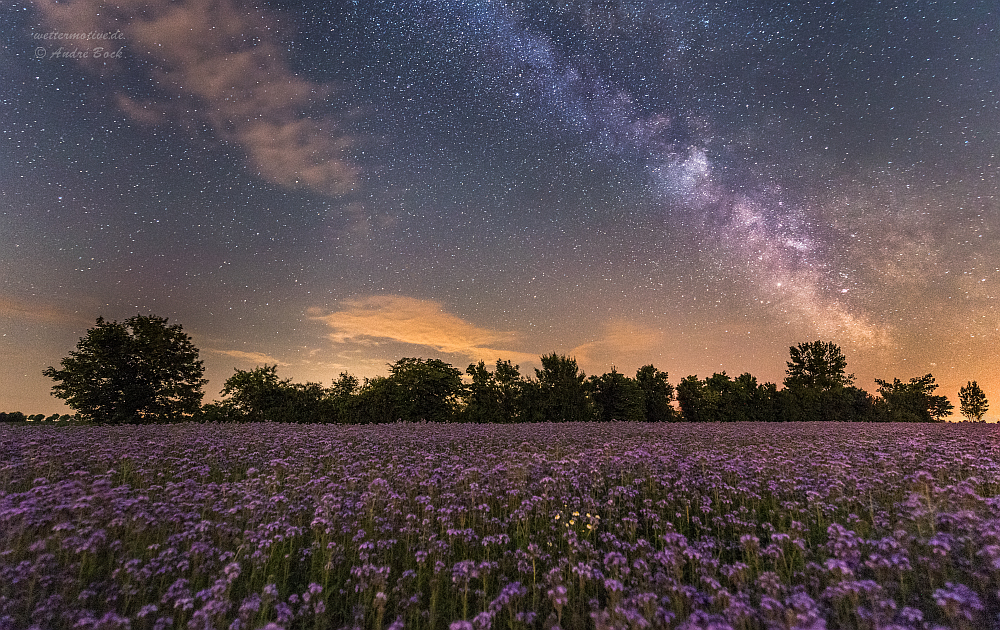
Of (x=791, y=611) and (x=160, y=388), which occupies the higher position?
(x=160, y=388)

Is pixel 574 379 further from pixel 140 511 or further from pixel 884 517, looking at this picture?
pixel 140 511

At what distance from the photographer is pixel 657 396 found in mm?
39750

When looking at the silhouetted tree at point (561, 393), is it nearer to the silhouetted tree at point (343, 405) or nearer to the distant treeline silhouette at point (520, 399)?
the distant treeline silhouette at point (520, 399)

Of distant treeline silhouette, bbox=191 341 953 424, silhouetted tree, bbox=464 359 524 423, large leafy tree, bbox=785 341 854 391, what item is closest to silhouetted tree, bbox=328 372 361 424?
distant treeline silhouette, bbox=191 341 953 424

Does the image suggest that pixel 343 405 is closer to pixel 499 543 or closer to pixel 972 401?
pixel 499 543

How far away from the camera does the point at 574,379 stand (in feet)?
115

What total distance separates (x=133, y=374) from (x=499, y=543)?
3381 centimetres

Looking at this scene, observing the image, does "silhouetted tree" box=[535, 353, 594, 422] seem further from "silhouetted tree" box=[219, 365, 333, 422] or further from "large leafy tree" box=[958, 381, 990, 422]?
"large leafy tree" box=[958, 381, 990, 422]

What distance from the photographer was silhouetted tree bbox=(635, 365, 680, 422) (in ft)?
130

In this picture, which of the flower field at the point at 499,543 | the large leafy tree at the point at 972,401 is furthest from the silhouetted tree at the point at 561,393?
the large leafy tree at the point at 972,401

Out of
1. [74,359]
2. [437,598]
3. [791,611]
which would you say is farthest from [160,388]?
[791,611]

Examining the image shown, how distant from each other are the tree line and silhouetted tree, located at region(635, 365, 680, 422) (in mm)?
91

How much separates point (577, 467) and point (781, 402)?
137 ft

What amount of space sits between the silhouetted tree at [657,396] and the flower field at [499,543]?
2945cm
